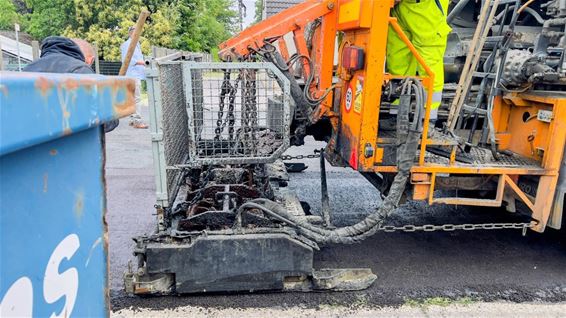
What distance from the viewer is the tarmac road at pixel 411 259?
12.5 ft

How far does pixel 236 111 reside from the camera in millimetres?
4445

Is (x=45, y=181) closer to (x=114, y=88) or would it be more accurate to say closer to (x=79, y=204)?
(x=79, y=204)

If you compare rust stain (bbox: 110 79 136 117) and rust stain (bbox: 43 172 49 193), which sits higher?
rust stain (bbox: 110 79 136 117)

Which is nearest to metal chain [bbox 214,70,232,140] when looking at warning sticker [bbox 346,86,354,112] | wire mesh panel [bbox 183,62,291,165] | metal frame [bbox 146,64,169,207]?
wire mesh panel [bbox 183,62,291,165]

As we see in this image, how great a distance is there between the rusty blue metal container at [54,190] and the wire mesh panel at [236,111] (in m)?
2.56

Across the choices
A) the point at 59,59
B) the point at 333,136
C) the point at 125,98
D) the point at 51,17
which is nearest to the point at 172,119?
the point at 59,59

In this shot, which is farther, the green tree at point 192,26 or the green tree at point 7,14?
the green tree at point 7,14

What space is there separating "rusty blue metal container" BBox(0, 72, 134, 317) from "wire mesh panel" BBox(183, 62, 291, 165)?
2.56 m

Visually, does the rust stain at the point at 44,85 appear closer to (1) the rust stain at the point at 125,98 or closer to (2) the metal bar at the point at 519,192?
(1) the rust stain at the point at 125,98

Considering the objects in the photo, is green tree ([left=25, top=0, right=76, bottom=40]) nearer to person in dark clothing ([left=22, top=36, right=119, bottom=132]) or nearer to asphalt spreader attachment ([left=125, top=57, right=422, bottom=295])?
person in dark clothing ([left=22, top=36, right=119, bottom=132])

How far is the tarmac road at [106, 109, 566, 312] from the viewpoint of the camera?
12.5 feet

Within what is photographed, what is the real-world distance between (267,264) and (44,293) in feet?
9.18

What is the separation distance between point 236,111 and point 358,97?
3.96 ft

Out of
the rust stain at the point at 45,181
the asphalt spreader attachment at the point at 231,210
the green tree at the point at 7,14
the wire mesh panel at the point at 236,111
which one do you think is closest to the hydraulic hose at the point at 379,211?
the asphalt spreader attachment at the point at 231,210
